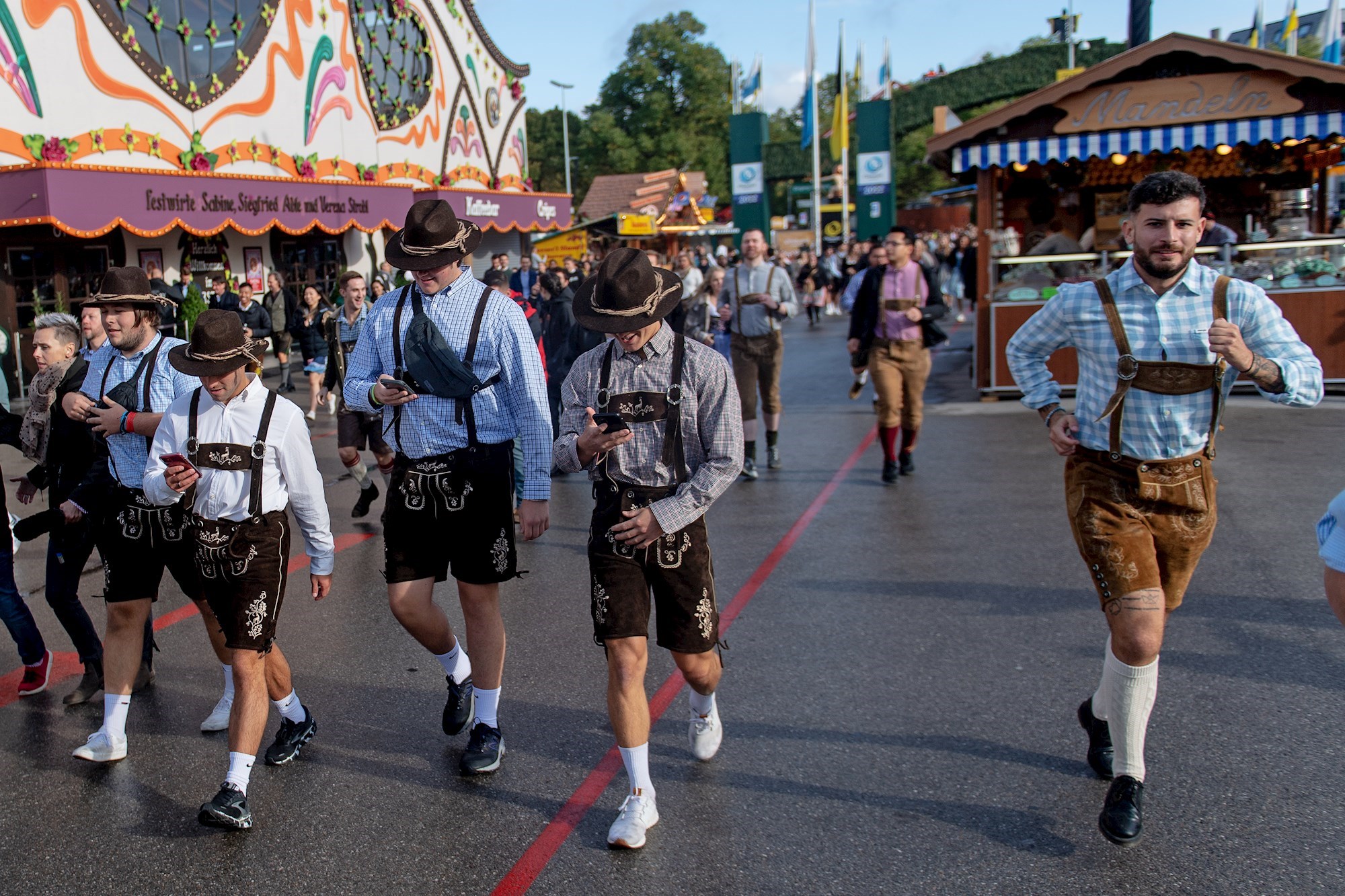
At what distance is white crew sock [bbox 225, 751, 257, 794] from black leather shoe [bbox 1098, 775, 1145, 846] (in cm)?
274

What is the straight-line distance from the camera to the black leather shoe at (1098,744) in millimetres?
3879

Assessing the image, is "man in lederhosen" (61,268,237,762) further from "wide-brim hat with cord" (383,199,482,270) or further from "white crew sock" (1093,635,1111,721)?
"white crew sock" (1093,635,1111,721)

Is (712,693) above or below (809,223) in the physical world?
below

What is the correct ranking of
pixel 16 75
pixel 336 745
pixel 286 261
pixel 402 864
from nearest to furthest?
pixel 402 864, pixel 336 745, pixel 16 75, pixel 286 261

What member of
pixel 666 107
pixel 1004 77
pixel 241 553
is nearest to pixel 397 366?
pixel 241 553

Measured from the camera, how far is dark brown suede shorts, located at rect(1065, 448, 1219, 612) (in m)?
3.52

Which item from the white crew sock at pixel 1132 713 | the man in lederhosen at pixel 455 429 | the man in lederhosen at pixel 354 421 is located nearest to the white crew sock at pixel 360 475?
the man in lederhosen at pixel 354 421

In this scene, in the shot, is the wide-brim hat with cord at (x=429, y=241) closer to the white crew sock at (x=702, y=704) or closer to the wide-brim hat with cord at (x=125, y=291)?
the wide-brim hat with cord at (x=125, y=291)

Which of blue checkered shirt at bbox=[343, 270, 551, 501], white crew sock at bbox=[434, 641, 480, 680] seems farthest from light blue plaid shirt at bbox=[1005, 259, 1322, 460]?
white crew sock at bbox=[434, 641, 480, 680]

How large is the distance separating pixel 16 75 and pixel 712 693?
1522 cm

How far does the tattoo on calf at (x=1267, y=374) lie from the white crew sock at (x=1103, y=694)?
938 mm

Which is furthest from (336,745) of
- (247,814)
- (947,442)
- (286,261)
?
(286,261)

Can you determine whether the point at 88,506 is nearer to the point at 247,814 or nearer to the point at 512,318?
the point at 247,814

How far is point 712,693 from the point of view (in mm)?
4027
